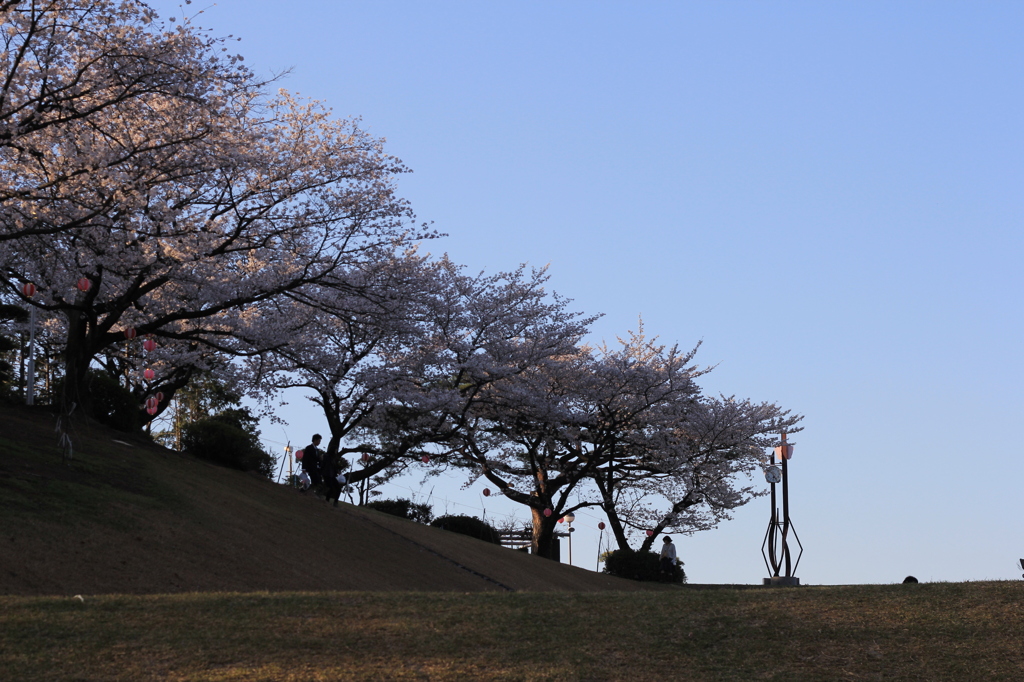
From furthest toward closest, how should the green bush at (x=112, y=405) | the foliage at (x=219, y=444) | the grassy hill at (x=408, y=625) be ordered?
1. the foliage at (x=219, y=444)
2. the green bush at (x=112, y=405)
3. the grassy hill at (x=408, y=625)

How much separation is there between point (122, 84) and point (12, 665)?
1023 centimetres

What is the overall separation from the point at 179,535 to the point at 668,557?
20.8 meters

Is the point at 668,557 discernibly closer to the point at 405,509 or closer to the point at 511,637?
the point at 405,509

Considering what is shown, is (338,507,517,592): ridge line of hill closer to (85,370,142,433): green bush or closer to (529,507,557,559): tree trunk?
(85,370,142,433): green bush

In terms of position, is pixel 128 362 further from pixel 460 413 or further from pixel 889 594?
pixel 889 594

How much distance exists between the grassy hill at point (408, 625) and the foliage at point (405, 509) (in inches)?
706

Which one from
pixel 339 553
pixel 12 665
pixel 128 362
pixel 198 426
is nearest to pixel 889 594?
pixel 12 665

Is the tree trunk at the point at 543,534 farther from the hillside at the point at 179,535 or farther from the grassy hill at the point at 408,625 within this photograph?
the grassy hill at the point at 408,625

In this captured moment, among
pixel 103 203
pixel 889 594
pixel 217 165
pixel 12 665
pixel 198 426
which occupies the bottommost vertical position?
pixel 12 665

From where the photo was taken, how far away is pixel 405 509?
3469cm

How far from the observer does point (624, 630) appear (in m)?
10.5

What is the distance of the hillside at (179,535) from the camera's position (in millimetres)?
14117

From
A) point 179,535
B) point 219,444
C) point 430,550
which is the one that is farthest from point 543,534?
point 179,535

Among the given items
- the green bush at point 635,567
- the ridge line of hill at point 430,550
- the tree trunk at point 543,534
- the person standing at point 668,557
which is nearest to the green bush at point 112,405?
the ridge line of hill at point 430,550
